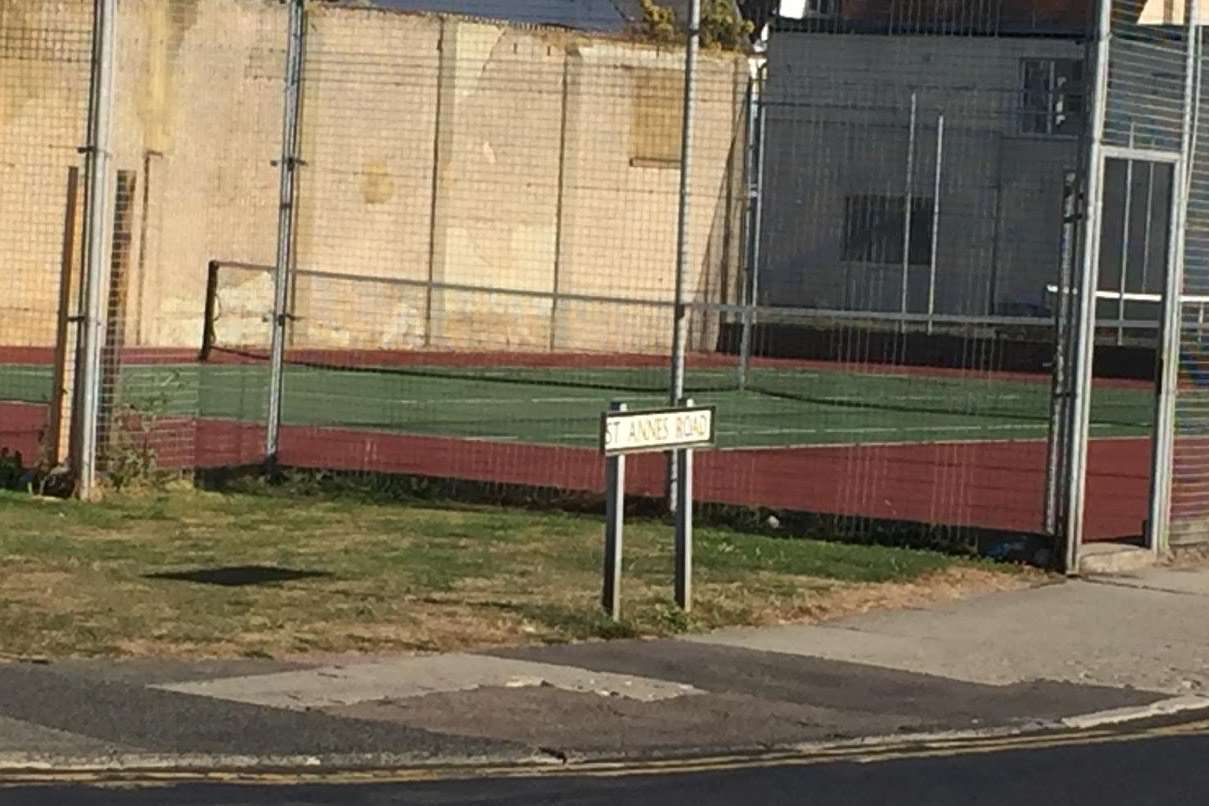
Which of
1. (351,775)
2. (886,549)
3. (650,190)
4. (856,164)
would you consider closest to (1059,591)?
(886,549)

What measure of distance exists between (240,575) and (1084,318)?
17.8 ft

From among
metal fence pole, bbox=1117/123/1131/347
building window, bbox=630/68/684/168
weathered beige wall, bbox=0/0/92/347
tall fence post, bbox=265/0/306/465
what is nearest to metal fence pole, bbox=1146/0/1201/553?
metal fence pole, bbox=1117/123/1131/347

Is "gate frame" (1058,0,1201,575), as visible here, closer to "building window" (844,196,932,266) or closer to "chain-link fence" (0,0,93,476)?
"building window" (844,196,932,266)

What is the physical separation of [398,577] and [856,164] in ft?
59.1

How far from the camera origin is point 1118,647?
12.7 m

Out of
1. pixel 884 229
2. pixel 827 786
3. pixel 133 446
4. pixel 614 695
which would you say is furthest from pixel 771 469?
pixel 827 786

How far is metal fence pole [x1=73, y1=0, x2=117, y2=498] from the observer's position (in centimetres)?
1645

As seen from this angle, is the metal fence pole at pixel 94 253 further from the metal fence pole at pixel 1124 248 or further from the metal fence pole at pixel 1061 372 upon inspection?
the metal fence pole at pixel 1124 248

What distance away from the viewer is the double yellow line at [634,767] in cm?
852

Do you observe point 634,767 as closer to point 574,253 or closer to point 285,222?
point 285,222

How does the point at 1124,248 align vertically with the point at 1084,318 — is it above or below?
above

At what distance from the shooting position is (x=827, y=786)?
885 centimetres

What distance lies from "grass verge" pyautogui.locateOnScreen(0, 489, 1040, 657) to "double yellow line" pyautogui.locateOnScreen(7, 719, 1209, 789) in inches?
96.8

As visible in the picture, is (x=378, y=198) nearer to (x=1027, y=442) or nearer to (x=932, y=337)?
(x=932, y=337)
